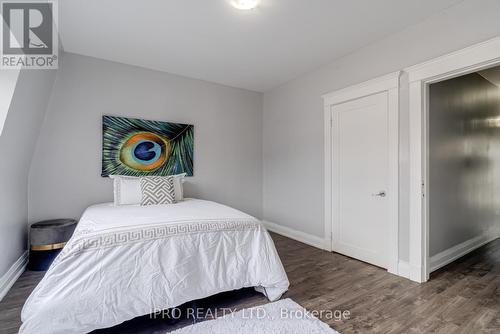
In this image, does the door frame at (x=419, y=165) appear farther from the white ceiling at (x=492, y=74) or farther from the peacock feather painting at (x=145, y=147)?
the peacock feather painting at (x=145, y=147)

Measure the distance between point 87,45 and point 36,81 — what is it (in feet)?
2.61

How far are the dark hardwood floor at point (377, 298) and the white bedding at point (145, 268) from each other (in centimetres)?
23

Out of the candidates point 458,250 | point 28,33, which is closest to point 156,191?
point 28,33

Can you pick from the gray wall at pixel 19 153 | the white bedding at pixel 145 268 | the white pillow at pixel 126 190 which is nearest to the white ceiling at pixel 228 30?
the gray wall at pixel 19 153

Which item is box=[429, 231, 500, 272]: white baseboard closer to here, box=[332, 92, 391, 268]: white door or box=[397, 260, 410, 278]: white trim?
box=[397, 260, 410, 278]: white trim

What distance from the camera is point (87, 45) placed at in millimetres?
2955

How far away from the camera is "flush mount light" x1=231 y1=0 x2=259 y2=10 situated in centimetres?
221

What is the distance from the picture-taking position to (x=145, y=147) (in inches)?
140

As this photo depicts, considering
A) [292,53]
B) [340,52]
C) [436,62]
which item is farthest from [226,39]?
[436,62]

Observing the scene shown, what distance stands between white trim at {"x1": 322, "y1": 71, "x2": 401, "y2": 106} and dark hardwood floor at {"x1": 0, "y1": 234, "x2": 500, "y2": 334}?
2.01 meters

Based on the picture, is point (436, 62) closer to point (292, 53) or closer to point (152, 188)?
point (292, 53)

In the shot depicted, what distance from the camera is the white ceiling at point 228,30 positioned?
227 centimetres

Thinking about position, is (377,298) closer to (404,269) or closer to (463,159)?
(404,269)

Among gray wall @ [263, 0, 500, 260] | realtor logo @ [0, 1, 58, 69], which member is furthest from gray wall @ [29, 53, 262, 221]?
realtor logo @ [0, 1, 58, 69]
